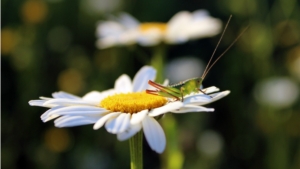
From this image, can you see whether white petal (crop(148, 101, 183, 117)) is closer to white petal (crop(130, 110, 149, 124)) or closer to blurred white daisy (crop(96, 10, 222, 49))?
white petal (crop(130, 110, 149, 124))

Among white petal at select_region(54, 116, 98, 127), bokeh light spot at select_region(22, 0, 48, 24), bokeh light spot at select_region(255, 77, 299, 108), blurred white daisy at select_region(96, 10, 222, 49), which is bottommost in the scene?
white petal at select_region(54, 116, 98, 127)

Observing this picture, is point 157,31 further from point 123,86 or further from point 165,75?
point 123,86

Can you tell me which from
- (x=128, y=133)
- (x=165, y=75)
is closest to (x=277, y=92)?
(x=165, y=75)

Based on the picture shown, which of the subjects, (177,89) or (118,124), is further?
(177,89)

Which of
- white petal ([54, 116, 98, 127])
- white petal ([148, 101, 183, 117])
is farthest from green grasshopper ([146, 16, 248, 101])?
white petal ([54, 116, 98, 127])

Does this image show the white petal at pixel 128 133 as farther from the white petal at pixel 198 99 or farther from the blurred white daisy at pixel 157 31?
the blurred white daisy at pixel 157 31

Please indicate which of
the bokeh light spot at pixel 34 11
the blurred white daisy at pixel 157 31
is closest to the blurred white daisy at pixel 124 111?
the blurred white daisy at pixel 157 31
